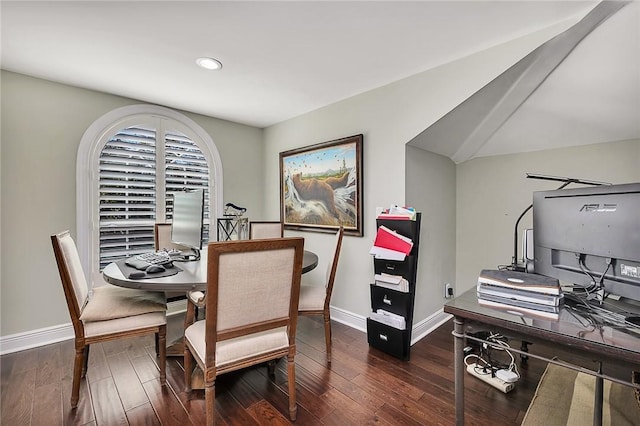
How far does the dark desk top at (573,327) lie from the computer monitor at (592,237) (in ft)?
0.53

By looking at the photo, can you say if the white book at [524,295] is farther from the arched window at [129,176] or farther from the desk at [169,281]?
the arched window at [129,176]

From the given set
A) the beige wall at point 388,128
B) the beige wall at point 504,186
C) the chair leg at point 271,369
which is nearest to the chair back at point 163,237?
the beige wall at point 388,128

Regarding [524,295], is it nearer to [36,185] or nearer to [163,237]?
[163,237]

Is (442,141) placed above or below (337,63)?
below

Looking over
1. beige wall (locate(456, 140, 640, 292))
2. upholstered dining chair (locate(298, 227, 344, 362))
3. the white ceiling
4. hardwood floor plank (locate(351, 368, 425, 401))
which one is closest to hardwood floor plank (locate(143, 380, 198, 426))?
upholstered dining chair (locate(298, 227, 344, 362))

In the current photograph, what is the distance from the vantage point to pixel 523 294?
1.28m

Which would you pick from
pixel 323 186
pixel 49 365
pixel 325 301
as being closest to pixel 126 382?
pixel 49 365

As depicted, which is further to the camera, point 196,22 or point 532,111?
point 532,111

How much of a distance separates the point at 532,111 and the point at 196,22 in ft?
8.64

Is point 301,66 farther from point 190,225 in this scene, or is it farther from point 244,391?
point 244,391

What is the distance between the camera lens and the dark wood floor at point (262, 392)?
62.6 inches

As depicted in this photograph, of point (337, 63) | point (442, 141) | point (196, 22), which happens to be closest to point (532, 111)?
point (442, 141)

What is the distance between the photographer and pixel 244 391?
182 cm

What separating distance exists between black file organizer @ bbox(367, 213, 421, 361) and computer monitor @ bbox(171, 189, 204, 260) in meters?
1.47
